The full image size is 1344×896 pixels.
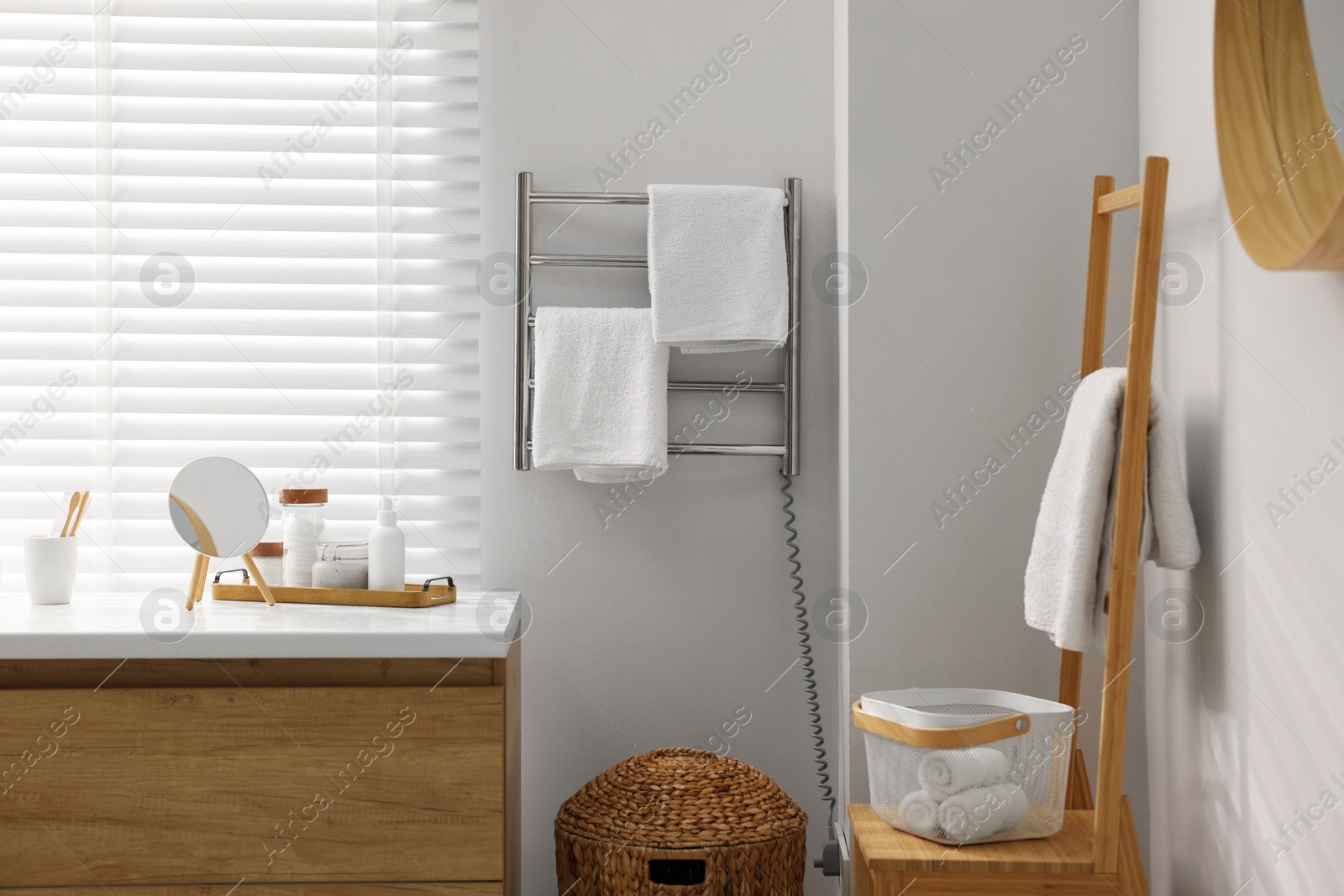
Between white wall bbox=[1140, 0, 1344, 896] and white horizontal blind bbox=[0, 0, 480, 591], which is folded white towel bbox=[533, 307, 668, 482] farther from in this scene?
white wall bbox=[1140, 0, 1344, 896]

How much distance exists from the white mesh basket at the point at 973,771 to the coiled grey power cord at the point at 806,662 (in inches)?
20.1

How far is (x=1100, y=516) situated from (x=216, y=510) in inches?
50.3

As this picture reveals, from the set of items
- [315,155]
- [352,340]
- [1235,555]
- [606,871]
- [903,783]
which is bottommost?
[606,871]

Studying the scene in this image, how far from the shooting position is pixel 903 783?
1272mm

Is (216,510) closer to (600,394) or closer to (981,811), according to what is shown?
(600,394)

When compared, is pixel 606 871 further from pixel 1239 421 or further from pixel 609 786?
pixel 1239 421

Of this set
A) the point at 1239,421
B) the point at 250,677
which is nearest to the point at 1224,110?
the point at 1239,421

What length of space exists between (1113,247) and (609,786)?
1.14 m

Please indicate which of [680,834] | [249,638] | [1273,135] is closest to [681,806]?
[680,834]

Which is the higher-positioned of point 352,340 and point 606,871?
point 352,340

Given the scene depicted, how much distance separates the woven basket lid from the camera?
1.46 metres

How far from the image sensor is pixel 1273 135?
1.09 metres

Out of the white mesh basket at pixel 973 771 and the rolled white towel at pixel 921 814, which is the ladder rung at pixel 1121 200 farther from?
the rolled white towel at pixel 921 814

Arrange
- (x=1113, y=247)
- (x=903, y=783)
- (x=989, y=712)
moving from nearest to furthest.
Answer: (x=903, y=783) < (x=989, y=712) < (x=1113, y=247)
